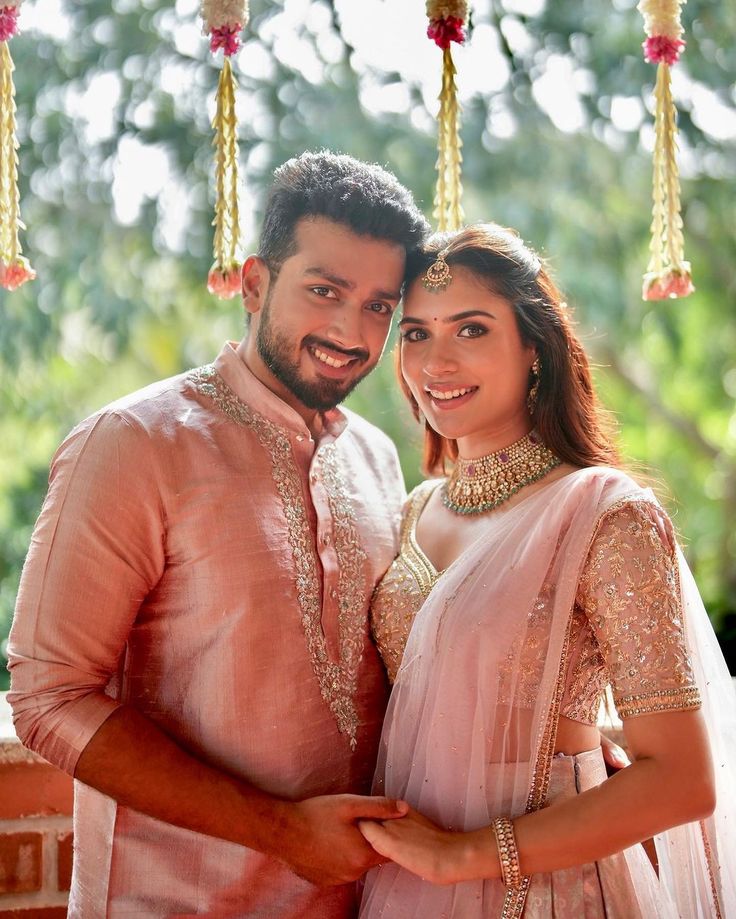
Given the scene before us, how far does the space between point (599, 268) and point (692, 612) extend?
191cm

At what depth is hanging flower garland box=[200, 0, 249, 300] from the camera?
1729mm

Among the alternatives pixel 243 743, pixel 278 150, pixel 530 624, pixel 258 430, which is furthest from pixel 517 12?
pixel 243 743

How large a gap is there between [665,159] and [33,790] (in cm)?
165

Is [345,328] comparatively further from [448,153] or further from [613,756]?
[613,756]

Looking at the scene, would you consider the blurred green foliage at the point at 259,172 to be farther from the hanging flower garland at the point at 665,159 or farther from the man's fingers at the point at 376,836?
the man's fingers at the point at 376,836

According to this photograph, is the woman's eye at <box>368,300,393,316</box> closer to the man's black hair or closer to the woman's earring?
the man's black hair

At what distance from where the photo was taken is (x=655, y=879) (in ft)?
5.05

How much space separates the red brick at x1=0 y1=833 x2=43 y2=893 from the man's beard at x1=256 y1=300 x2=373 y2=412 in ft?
3.12

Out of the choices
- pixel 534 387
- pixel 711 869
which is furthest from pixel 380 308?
pixel 711 869

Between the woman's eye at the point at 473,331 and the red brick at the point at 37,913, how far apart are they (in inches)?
50.0

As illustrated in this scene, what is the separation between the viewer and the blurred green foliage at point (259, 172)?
3.02 m

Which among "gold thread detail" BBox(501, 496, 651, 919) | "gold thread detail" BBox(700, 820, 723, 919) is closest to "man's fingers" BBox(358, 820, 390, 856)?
"gold thread detail" BBox(501, 496, 651, 919)

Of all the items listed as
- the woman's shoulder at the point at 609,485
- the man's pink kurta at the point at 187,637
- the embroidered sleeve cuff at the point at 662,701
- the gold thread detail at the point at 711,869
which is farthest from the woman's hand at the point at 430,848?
the woman's shoulder at the point at 609,485

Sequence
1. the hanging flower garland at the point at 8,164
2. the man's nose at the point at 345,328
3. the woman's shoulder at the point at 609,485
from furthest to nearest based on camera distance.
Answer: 1. the hanging flower garland at the point at 8,164
2. the man's nose at the point at 345,328
3. the woman's shoulder at the point at 609,485
